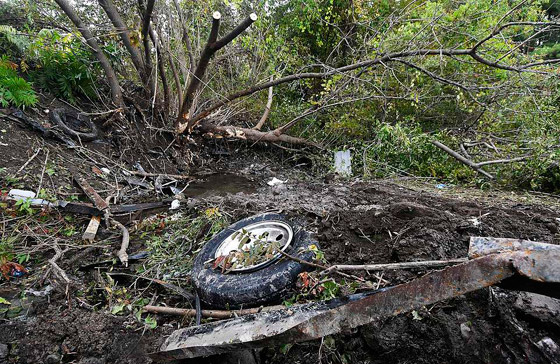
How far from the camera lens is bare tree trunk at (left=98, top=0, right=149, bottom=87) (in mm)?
4737

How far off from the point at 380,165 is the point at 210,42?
3597mm

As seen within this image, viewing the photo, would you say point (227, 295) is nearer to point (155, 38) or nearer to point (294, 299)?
point (294, 299)

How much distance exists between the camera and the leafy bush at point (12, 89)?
4.14 meters

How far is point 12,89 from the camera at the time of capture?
14.0ft

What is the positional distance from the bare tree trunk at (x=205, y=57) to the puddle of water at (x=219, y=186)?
1261 millimetres

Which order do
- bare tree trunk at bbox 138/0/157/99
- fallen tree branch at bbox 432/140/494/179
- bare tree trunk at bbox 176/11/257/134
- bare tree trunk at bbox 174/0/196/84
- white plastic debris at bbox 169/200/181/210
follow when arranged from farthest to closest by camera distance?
bare tree trunk at bbox 174/0/196/84
fallen tree branch at bbox 432/140/494/179
bare tree trunk at bbox 138/0/157/99
white plastic debris at bbox 169/200/181/210
bare tree trunk at bbox 176/11/257/134

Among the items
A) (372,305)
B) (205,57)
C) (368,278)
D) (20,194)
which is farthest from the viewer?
(205,57)

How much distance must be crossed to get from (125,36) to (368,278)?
228 inches

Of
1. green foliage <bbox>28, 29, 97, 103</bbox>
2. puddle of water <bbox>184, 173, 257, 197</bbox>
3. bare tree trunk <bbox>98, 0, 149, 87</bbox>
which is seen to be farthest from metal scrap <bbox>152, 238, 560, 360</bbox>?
green foliage <bbox>28, 29, 97, 103</bbox>

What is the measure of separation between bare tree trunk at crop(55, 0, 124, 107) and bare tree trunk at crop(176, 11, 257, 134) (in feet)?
4.02

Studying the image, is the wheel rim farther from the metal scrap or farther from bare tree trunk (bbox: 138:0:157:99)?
bare tree trunk (bbox: 138:0:157:99)

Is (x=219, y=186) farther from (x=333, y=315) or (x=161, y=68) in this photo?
(x=333, y=315)

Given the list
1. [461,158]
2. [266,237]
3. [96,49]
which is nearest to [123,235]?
[266,237]

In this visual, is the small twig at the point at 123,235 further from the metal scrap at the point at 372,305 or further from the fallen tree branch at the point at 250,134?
the fallen tree branch at the point at 250,134
